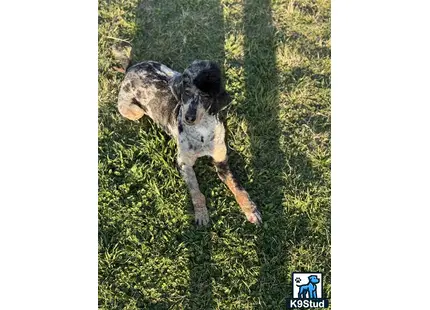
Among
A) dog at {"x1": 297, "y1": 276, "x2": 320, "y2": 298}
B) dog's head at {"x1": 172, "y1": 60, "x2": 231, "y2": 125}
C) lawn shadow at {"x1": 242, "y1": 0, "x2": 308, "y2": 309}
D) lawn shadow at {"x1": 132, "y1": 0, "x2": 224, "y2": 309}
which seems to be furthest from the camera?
lawn shadow at {"x1": 132, "y1": 0, "x2": 224, "y2": 309}

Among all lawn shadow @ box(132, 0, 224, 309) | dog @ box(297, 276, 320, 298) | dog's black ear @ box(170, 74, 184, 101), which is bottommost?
dog @ box(297, 276, 320, 298)

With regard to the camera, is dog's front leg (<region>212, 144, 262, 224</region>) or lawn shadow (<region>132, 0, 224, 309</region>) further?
lawn shadow (<region>132, 0, 224, 309</region>)

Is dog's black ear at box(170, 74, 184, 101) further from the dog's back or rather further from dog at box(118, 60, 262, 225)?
the dog's back

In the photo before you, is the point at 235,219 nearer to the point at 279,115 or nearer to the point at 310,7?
the point at 279,115

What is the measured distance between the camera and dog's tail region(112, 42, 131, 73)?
4508mm

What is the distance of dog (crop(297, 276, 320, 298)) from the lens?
3.99 m

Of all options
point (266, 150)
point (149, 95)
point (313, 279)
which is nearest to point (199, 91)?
point (149, 95)

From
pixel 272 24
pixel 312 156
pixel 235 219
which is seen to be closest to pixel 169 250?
pixel 235 219

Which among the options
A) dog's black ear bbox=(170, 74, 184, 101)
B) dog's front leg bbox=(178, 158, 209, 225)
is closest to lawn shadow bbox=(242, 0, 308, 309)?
dog's front leg bbox=(178, 158, 209, 225)

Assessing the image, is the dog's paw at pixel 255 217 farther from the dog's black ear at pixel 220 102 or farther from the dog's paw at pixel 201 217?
the dog's black ear at pixel 220 102

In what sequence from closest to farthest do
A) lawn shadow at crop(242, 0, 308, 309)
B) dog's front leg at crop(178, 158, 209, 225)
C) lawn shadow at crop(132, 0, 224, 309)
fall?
lawn shadow at crop(242, 0, 308, 309) < dog's front leg at crop(178, 158, 209, 225) < lawn shadow at crop(132, 0, 224, 309)

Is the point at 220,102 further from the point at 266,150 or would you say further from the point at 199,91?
the point at 266,150

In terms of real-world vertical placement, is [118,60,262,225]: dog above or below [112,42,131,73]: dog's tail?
below

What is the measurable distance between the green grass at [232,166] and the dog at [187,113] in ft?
0.41
